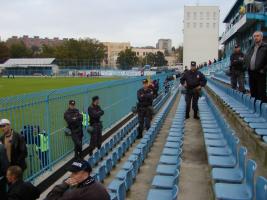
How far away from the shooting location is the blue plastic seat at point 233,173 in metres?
4.46

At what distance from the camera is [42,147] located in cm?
724

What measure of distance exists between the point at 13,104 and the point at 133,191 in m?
2.54

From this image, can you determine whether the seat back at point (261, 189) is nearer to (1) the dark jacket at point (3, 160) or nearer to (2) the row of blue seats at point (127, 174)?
(2) the row of blue seats at point (127, 174)

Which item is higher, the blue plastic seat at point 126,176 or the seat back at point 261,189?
the seat back at point 261,189

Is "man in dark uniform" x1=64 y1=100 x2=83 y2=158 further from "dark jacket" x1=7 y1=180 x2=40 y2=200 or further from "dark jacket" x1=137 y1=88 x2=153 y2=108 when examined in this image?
"dark jacket" x1=7 y1=180 x2=40 y2=200

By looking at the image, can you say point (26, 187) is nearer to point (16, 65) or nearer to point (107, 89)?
point (107, 89)

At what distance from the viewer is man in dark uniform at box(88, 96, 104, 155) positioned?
932 cm

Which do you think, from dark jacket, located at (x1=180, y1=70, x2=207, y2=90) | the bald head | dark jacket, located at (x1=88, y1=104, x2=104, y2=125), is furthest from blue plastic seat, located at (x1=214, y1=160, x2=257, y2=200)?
dark jacket, located at (x1=180, y1=70, x2=207, y2=90)

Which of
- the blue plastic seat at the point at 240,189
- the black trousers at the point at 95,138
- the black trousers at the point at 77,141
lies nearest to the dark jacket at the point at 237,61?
the black trousers at the point at 95,138

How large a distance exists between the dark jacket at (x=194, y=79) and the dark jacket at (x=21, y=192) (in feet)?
21.3

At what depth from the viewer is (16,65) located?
80.9 metres

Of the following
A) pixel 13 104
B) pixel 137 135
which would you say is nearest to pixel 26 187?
pixel 13 104

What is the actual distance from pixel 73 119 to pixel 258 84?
396 cm

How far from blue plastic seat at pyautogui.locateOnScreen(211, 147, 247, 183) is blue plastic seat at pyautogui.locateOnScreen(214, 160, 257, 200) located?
0.79 ft
